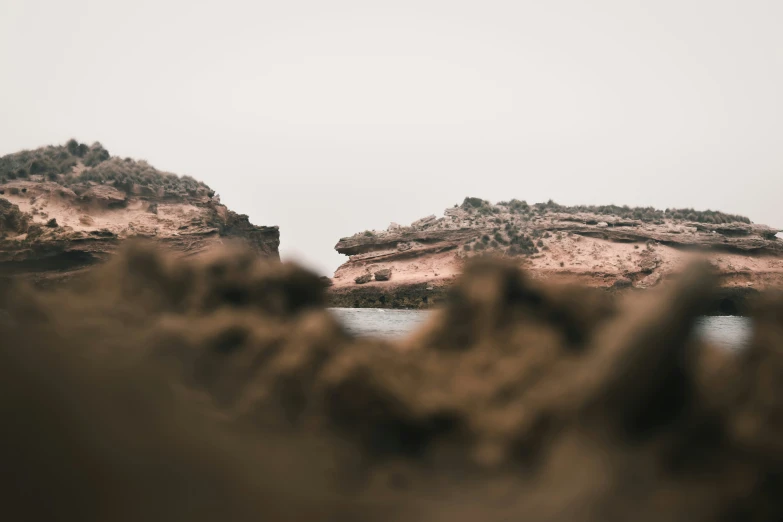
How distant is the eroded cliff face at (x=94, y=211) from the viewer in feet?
70.0

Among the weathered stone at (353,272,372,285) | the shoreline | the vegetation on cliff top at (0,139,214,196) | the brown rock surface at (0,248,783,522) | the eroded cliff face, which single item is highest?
the vegetation on cliff top at (0,139,214,196)

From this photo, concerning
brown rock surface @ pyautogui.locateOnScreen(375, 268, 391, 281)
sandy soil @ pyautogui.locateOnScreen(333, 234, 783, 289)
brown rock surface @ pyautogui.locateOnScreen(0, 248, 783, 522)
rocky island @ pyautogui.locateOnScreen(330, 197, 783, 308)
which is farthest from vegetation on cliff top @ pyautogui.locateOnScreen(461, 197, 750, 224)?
brown rock surface @ pyautogui.locateOnScreen(0, 248, 783, 522)

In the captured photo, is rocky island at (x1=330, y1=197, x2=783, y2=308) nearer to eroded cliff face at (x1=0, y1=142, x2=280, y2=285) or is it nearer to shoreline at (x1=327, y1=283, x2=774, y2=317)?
shoreline at (x1=327, y1=283, x2=774, y2=317)

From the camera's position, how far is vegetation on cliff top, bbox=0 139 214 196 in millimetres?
30344

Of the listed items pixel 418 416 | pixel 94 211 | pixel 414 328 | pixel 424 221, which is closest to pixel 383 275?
pixel 424 221

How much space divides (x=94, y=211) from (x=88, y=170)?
23.1 feet

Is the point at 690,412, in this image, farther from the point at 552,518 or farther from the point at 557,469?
the point at 552,518

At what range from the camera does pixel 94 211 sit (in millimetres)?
27141

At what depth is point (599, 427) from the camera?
8.77 feet

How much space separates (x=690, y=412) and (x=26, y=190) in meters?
29.5

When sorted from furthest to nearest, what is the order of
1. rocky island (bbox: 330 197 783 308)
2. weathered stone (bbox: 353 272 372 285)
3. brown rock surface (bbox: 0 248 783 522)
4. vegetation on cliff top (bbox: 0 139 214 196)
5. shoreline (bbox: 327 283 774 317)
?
weathered stone (bbox: 353 272 372 285), rocky island (bbox: 330 197 783 308), shoreline (bbox: 327 283 774 317), vegetation on cliff top (bbox: 0 139 214 196), brown rock surface (bbox: 0 248 783 522)

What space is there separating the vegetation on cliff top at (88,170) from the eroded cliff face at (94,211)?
0.05 meters

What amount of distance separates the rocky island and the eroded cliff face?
23.7 ft

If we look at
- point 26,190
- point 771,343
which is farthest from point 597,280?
point 771,343
